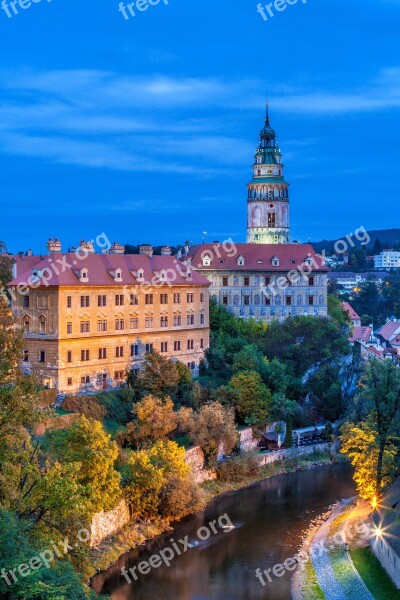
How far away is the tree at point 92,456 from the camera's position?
121ft

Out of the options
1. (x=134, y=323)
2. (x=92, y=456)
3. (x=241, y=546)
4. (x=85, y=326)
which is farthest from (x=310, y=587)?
(x=134, y=323)

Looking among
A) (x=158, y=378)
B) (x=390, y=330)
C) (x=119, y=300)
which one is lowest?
(x=390, y=330)

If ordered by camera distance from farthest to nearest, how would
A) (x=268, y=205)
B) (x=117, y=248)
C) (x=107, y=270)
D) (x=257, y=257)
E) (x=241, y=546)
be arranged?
(x=268, y=205)
(x=257, y=257)
(x=117, y=248)
(x=107, y=270)
(x=241, y=546)

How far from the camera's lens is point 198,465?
47750 millimetres

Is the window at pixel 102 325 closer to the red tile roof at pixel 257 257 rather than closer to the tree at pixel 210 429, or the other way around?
the tree at pixel 210 429

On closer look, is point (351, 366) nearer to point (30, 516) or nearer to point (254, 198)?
point (254, 198)

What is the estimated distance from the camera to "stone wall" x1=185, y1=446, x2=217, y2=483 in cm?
4681

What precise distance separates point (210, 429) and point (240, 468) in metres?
3.09

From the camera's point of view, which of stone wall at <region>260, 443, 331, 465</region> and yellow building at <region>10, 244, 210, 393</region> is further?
stone wall at <region>260, 443, 331, 465</region>

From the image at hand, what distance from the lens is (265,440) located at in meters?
54.8

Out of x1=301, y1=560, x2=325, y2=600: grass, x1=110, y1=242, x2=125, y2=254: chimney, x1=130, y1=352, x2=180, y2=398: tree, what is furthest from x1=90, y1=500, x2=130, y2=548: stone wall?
x1=110, y1=242, x2=125, y2=254: chimney

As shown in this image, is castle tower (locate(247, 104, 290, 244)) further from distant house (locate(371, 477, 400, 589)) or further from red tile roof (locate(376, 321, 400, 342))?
distant house (locate(371, 477, 400, 589))

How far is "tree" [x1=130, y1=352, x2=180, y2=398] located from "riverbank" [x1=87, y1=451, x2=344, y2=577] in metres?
6.95
